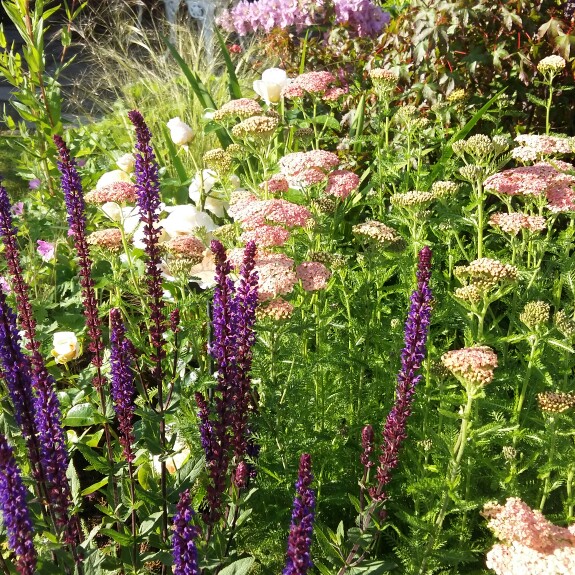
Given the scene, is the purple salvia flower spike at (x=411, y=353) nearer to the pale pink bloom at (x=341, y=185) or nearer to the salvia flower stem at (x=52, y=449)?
the salvia flower stem at (x=52, y=449)

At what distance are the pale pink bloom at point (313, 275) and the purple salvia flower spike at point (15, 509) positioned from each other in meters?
1.28

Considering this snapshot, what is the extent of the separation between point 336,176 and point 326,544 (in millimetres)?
1616

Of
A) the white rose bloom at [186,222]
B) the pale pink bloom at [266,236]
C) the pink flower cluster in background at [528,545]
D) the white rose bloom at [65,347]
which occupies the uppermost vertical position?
the pale pink bloom at [266,236]

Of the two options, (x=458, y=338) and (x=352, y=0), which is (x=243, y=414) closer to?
(x=458, y=338)

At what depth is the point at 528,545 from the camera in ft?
6.03

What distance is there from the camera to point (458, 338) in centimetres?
357

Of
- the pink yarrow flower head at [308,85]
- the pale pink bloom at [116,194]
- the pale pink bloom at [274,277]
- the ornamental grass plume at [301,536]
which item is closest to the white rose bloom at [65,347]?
the pale pink bloom at [116,194]

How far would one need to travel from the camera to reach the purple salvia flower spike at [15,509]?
1.32 meters

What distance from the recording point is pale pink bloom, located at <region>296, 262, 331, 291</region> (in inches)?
97.0

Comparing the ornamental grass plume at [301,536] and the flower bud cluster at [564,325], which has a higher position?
the ornamental grass plume at [301,536]

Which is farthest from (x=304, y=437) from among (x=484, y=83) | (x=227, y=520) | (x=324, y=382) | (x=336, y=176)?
(x=484, y=83)

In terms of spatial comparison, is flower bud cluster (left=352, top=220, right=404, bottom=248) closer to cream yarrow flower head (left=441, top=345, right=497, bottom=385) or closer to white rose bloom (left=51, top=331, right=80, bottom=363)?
cream yarrow flower head (left=441, top=345, right=497, bottom=385)

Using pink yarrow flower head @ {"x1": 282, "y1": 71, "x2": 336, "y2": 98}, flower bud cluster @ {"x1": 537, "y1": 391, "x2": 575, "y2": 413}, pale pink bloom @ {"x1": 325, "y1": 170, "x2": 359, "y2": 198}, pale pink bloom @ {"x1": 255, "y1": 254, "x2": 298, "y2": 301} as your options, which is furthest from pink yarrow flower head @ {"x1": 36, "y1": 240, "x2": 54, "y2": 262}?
flower bud cluster @ {"x1": 537, "y1": 391, "x2": 575, "y2": 413}

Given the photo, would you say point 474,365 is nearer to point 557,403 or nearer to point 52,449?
point 557,403
